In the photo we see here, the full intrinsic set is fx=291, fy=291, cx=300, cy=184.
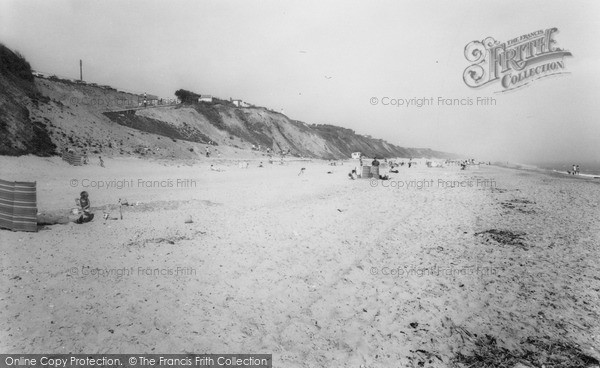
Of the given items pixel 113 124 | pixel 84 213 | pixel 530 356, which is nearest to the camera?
pixel 530 356

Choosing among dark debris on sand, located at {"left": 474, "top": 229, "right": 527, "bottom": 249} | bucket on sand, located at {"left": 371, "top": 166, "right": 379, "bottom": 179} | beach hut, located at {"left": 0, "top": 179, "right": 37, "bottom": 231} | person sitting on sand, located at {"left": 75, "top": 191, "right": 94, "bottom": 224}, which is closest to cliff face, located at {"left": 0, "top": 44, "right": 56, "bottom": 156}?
person sitting on sand, located at {"left": 75, "top": 191, "right": 94, "bottom": 224}

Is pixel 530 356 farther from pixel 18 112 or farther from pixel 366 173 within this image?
pixel 18 112

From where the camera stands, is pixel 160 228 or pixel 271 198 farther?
pixel 271 198

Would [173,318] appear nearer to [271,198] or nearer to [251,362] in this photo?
[251,362]

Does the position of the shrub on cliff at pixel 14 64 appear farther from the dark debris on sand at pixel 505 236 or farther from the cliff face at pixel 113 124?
the dark debris on sand at pixel 505 236

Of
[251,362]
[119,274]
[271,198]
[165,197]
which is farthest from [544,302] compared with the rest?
[165,197]

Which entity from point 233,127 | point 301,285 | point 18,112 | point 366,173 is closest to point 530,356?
point 301,285

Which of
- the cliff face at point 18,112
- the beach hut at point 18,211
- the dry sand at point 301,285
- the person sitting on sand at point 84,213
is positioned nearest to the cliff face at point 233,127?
the cliff face at point 18,112
